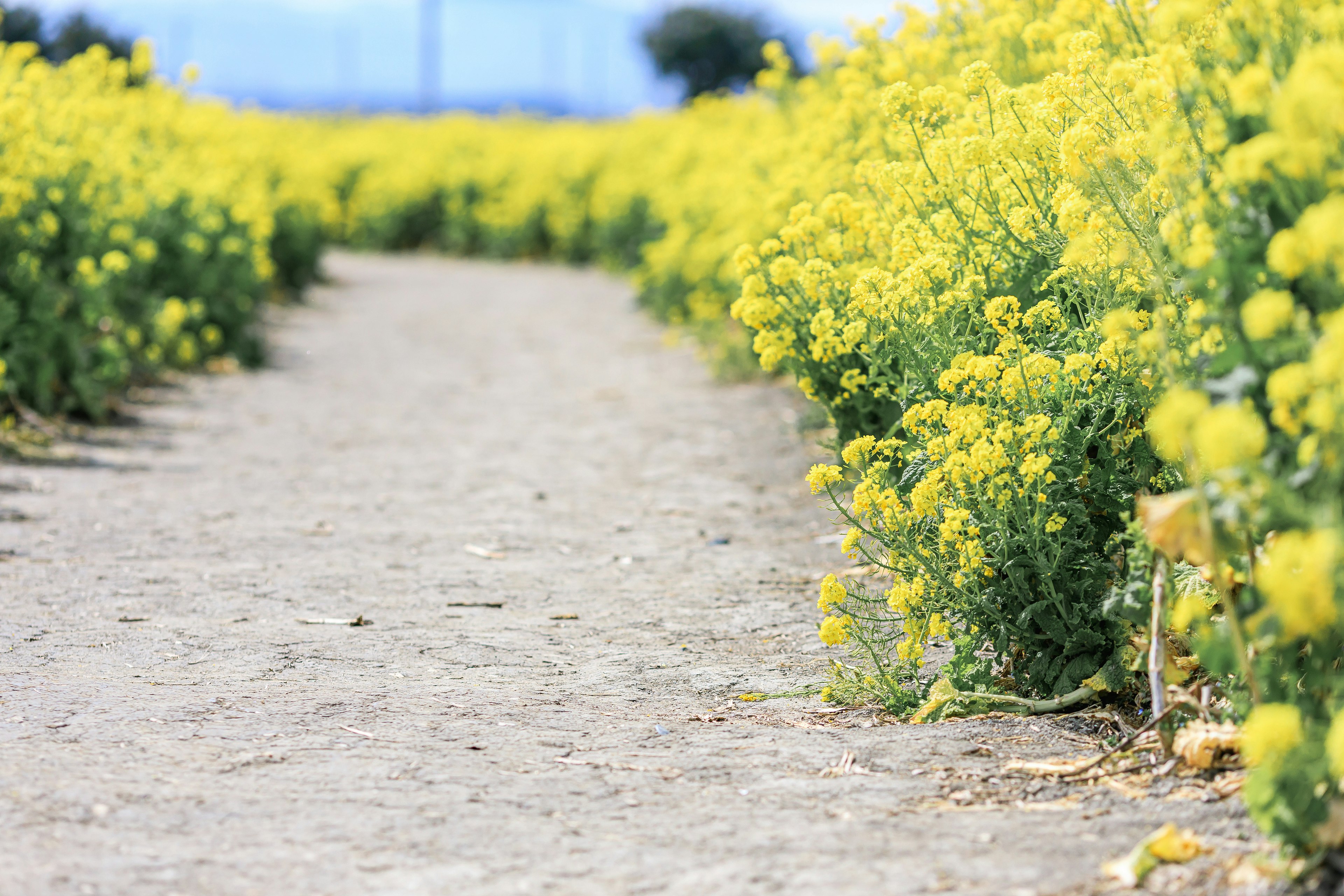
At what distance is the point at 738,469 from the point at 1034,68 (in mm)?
2448

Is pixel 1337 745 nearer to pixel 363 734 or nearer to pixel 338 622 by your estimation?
pixel 363 734

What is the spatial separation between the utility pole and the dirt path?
3111 centimetres

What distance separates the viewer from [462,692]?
3.97 meters

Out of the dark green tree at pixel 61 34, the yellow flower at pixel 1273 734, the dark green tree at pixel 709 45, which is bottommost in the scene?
the yellow flower at pixel 1273 734

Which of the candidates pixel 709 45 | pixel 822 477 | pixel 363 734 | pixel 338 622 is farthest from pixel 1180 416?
pixel 709 45

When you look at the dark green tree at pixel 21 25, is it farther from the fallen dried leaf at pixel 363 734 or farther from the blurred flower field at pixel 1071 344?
the fallen dried leaf at pixel 363 734

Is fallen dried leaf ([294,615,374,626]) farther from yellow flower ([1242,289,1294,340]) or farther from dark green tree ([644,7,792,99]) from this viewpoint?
dark green tree ([644,7,792,99])

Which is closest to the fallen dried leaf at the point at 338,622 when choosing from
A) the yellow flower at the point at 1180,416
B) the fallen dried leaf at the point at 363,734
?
the fallen dried leaf at the point at 363,734

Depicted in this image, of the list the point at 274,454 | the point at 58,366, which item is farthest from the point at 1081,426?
the point at 58,366

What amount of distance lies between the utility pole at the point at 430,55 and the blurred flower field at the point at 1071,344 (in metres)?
30.6

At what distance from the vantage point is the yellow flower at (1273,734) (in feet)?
7.68

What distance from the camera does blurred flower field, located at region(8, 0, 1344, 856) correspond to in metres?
2.46

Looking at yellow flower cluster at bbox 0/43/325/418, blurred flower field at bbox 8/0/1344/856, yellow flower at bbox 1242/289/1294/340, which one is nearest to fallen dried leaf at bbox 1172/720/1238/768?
blurred flower field at bbox 8/0/1344/856

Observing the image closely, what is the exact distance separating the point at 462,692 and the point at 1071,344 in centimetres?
191
